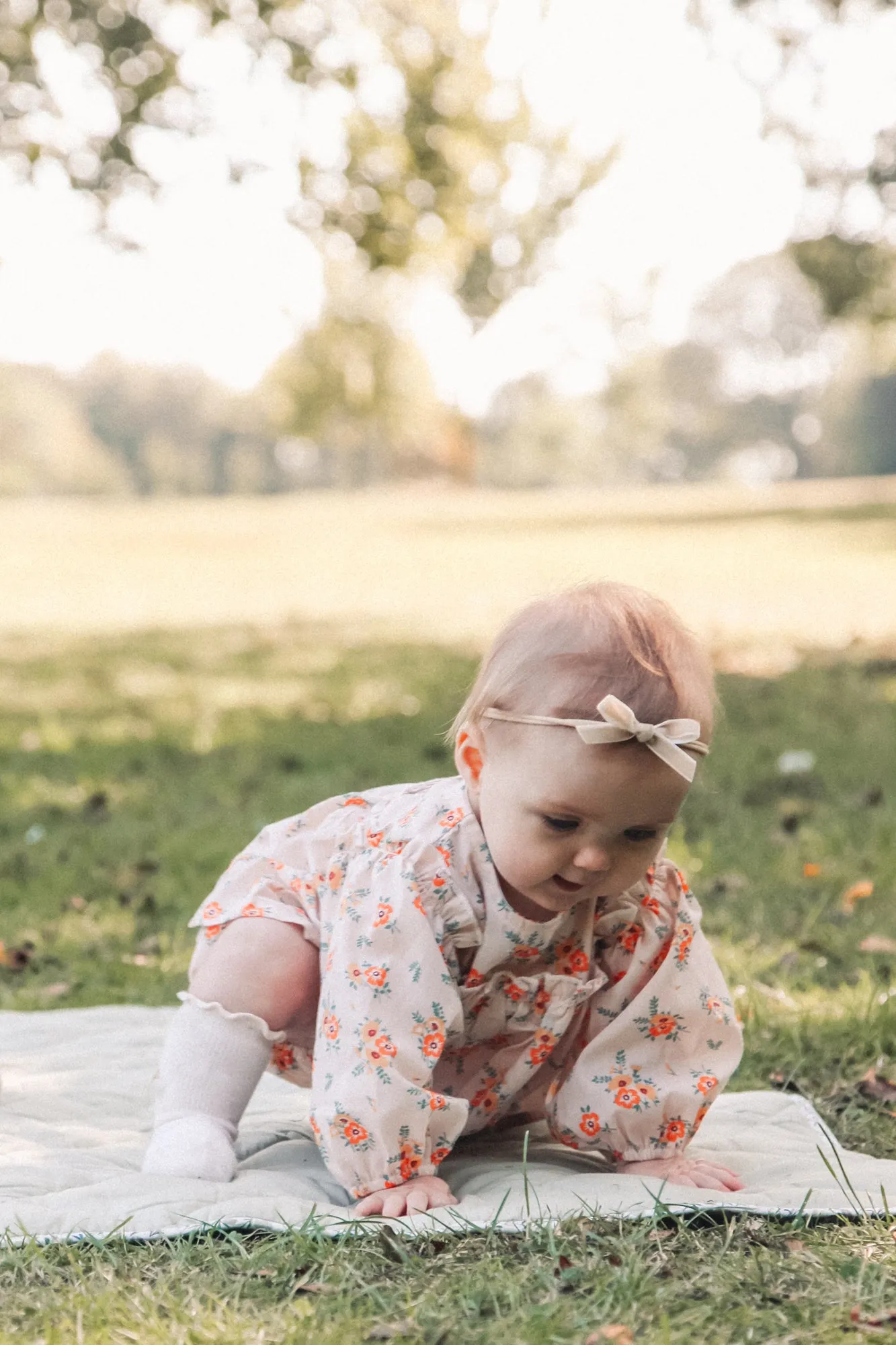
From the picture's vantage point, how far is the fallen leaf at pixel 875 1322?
195 cm

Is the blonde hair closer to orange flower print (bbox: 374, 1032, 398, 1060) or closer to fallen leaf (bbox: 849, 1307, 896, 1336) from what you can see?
orange flower print (bbox: 374, 1032, 398, 1060)

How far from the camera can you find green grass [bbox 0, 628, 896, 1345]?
2.05 metres

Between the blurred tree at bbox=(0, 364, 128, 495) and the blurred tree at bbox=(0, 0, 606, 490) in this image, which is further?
the blurred tree at bbox=(0, 364, 128, 495)

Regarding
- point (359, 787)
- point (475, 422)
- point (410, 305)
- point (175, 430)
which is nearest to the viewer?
point (359, 787)

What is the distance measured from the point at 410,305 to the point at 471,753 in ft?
146

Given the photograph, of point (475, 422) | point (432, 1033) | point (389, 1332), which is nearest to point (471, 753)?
point (432, 1033)

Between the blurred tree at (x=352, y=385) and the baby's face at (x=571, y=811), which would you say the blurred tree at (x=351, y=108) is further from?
the blurred tree at (x=352, y=385)

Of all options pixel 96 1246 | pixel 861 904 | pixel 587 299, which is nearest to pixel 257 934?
pixel 96 1246

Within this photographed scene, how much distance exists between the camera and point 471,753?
8.32 ft

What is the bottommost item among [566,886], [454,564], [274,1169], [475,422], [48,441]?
[48,441]

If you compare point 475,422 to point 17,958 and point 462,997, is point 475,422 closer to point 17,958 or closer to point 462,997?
point 17,958

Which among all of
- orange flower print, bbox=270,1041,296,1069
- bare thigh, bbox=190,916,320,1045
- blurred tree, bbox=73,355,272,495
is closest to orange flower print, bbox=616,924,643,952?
bare thigh, bbox=190,916,320,1045

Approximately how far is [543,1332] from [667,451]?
302 feet

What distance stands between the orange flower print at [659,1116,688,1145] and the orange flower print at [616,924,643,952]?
0.31 m
